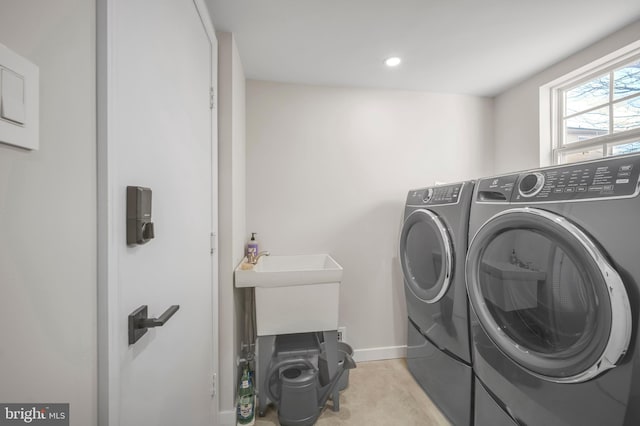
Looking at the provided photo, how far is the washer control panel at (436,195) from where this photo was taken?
1380 millimetres

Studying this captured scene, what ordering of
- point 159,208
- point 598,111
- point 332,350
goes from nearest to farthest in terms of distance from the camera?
point 159,208 < point 332,350 < point 598,111

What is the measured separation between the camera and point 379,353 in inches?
80.0

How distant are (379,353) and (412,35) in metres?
2.38

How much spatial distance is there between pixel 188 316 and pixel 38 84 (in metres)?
0.87

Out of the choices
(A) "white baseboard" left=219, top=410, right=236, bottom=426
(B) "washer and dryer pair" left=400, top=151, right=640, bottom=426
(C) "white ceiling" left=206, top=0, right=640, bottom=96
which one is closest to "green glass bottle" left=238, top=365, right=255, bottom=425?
(A) "white baseboard" left=219, top=410, right=236, bottom=426

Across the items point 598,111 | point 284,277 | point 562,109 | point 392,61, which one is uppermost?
point 392,61

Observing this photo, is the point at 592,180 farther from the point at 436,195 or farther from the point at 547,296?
the point at 436,195

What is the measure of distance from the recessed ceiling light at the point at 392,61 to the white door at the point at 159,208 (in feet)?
3.84

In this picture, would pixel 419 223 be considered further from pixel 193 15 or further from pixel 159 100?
pixel 193 15

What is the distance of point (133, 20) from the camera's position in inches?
24.8

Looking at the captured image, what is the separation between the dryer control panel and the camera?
28.1 inches

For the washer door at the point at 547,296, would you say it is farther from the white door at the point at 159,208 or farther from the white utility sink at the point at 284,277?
the white door at the point at 159,208

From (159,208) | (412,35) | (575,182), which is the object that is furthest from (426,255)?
(159,208)

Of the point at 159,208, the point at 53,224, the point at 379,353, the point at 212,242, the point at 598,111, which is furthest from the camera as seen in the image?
the point at 379,353
